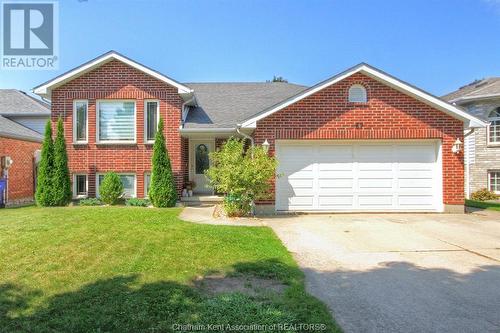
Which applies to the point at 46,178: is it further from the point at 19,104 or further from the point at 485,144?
the point at 485,144

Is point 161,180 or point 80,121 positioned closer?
point 161,180

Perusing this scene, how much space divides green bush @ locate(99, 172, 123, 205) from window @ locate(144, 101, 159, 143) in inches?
77.4

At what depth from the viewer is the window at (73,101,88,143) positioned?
44.1ft

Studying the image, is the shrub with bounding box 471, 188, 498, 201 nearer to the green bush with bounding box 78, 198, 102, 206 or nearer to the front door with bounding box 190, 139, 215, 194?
the front door with bounding box 190, 139, 215, 194

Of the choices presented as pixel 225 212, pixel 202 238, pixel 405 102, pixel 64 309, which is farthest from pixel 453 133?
pixel 64 309

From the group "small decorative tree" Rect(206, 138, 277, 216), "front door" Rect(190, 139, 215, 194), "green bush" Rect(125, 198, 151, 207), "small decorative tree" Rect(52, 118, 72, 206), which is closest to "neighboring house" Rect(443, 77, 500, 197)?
"small decorative tree" Rect(206, 138, 277, 216)

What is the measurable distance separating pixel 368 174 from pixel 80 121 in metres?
10.9

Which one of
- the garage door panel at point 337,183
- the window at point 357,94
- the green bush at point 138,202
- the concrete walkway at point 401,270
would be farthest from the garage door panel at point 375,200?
the green bush at point 138,202

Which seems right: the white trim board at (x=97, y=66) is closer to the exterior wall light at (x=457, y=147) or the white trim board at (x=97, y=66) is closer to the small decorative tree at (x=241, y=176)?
the small decorative tree at (x=241, y=176)

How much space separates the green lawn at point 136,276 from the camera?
3.56 metres

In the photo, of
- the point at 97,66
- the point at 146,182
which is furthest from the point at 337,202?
the point at 97,66

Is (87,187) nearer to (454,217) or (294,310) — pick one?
(294,310)

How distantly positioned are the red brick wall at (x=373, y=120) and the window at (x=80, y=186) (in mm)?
7812

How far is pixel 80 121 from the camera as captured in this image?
44.3 feet
